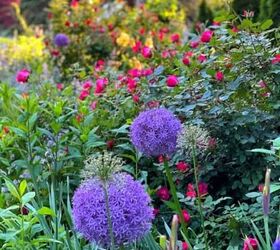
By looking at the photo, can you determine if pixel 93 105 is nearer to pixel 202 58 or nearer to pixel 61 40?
pixel 202 58

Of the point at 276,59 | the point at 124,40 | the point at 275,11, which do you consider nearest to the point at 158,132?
the point at 276,59

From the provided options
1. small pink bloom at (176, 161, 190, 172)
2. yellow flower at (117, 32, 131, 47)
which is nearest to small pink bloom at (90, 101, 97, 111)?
small pink bloom at (176, 161, 190, 172)

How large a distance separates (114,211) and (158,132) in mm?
514

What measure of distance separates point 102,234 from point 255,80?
1326mm

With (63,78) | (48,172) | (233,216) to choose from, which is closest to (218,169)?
(233,216)

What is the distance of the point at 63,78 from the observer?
590 cm

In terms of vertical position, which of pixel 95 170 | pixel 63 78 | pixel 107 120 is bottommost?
pixel 63 78

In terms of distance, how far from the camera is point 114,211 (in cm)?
158

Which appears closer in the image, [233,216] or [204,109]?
[233,216]

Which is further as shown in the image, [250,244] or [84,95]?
[84,95]

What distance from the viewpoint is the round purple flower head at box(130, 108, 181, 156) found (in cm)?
204

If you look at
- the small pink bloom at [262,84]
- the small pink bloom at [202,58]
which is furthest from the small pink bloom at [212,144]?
the small pink bloom at [202,58]

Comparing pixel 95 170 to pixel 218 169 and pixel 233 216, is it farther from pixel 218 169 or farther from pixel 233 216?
pixel 218 169

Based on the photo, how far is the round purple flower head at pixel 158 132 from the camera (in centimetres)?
204
